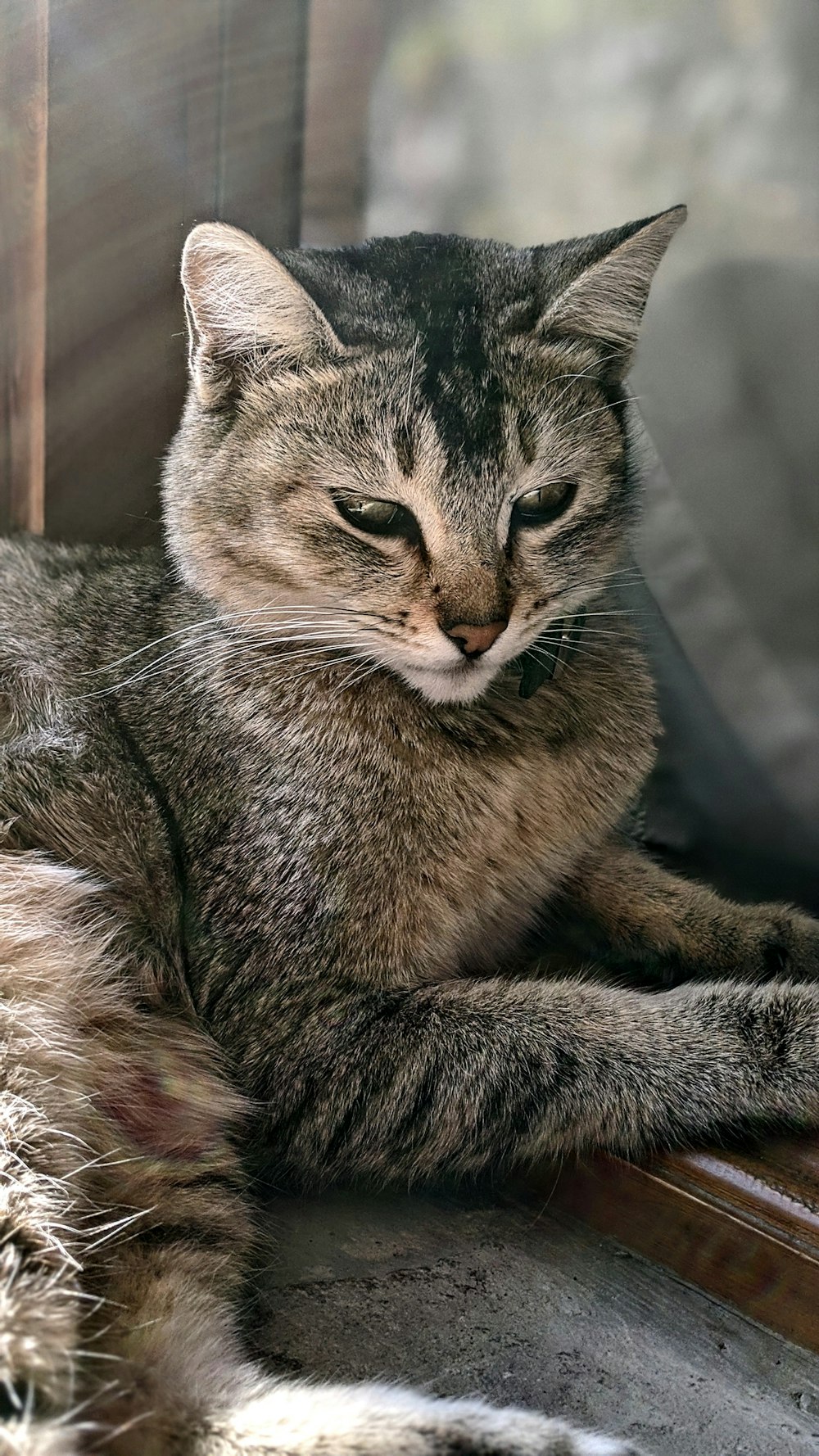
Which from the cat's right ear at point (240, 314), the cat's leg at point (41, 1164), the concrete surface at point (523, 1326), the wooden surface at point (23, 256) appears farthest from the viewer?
the wooden surface at point (23, 256)

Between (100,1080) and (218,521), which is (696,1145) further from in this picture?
(218,521)

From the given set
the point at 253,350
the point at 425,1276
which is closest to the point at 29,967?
the point at 425,1276

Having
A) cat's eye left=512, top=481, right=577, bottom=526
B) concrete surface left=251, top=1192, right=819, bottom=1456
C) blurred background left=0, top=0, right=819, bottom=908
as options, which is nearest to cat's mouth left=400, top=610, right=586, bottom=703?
cat's eye left=512, top=481, right=577, bottom=526

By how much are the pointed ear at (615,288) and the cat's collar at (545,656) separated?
263mm

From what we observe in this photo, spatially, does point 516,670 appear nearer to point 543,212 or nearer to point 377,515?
point 377,515

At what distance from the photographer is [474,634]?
3.29ft

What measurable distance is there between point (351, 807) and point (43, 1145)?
404 mm

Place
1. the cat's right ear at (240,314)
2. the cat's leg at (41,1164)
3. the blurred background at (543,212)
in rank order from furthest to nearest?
1. the blurred background at (543,212)
2. the cat's right ear at (240,314)
3. the cat's leg at (41,1164)

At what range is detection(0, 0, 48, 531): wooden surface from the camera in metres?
1.21

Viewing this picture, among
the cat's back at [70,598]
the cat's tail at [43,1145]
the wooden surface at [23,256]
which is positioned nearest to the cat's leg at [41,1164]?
the cat's tail at [43,1145]

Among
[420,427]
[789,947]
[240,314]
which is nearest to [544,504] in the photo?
[420,427]

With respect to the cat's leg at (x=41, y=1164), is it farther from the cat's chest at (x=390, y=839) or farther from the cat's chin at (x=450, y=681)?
the cat's chin at (x=450, y=681)

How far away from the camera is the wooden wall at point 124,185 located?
3.77 feet

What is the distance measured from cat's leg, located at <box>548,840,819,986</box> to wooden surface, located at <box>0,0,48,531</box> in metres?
0.92
